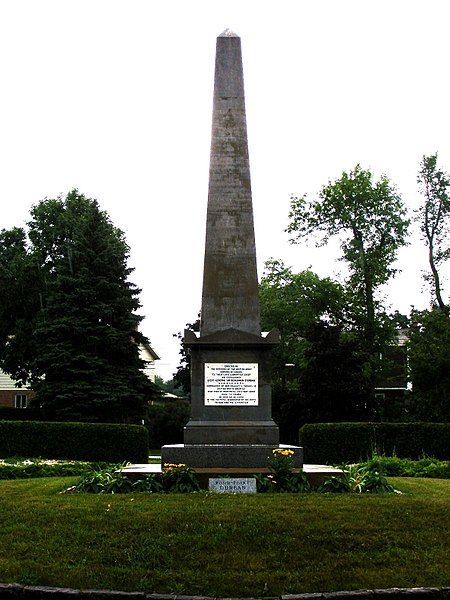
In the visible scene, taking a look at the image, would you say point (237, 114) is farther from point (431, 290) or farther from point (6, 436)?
point (431, 290)

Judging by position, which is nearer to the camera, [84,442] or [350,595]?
[350,595]

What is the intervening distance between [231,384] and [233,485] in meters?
2.57

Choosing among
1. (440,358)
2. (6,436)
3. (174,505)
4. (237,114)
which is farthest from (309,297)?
(174,505)

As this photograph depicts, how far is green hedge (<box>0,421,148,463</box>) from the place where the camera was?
2453 cm

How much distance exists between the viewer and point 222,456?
13.7 meters

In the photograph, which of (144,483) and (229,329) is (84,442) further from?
(144,483)

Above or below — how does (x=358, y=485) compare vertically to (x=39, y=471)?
above

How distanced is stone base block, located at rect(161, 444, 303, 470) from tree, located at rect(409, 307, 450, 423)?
61.3 feet

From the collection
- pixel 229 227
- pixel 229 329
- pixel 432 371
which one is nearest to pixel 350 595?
pixel 229 329

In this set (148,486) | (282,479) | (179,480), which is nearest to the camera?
(148,486)

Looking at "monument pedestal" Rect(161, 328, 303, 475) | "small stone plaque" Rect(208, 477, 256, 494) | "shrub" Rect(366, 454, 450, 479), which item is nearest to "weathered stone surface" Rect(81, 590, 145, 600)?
"small stone plaque" Rect(208, 477, 256, 494)

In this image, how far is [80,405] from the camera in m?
32.8

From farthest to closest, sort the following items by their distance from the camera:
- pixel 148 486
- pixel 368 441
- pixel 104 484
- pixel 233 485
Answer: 1. pixel 368 441
2. pixel 233 485
3. pixel 104 484
4. pixel 148 486

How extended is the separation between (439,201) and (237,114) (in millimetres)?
27184
